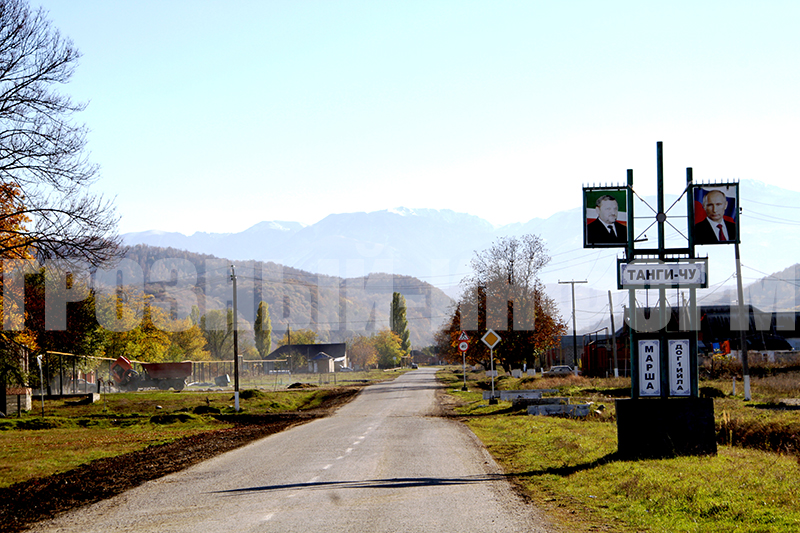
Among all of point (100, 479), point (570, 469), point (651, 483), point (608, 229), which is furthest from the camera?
point (608, 229)

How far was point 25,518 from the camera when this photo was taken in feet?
30.6

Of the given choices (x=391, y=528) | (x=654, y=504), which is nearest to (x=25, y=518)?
(x=391, y=528)

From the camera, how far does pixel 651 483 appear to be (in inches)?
407

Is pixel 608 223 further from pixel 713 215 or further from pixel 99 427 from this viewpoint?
pixel 99 427

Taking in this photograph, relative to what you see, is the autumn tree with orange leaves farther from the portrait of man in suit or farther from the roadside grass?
the portrait of man in suit

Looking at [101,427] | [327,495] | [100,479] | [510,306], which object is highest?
[510,306]

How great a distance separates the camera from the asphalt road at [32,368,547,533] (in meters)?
8.50

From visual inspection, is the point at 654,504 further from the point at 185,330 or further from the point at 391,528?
the point at 185,330

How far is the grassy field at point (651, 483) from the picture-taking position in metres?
8.30

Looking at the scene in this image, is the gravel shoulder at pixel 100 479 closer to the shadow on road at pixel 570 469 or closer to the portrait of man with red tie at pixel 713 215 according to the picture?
the shadow on road at pixel 570 469

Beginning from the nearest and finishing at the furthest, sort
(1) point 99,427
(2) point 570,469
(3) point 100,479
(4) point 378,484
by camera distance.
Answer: (4) point 378,484 < (2) point 570,469 < (3) point 100,479 < (1) point 99,427

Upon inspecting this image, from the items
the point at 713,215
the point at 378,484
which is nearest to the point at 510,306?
the point at 713,215

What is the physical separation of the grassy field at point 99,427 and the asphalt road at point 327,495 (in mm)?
3448

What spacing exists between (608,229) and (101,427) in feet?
66.8
